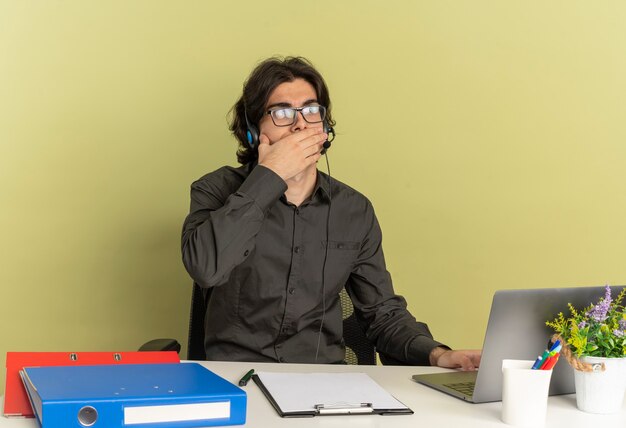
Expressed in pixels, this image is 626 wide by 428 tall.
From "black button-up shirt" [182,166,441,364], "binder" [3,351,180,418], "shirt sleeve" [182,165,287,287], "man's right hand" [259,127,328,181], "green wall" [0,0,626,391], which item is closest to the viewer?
"binder" [3,351,180,418]

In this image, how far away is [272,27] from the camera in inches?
110

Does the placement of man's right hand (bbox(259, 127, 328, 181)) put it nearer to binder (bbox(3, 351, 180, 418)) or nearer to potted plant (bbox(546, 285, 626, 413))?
binder (bbox(3, 351, 180, 418))

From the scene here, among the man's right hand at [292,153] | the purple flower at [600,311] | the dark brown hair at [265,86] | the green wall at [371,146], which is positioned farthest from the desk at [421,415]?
the green wall at [371,146]

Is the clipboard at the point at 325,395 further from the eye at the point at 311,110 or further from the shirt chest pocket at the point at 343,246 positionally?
the eye at the point at 311,110

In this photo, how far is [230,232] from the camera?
73.7 inches

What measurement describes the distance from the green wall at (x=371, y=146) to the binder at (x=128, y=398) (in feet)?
4.44

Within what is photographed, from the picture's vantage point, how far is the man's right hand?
1.98 m

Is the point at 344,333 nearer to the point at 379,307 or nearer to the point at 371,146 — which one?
the point at 379,307

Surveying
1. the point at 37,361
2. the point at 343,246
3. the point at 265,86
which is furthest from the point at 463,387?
the point at 265,86

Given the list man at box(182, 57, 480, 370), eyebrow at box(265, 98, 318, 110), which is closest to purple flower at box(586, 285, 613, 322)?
man at box(182, 57, 480, 370)

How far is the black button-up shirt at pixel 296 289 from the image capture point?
2100 mm

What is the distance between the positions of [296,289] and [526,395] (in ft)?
2.96

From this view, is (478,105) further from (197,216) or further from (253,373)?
(253,373)

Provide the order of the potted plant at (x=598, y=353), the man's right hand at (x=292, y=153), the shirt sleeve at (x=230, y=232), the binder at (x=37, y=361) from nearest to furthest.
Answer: the binder at (x=37, y=361)
the potted plant at (x=598, y=353)
the shirt sleeve at (x=230, y=232)
the man's right hand at (x=292, y=153)
